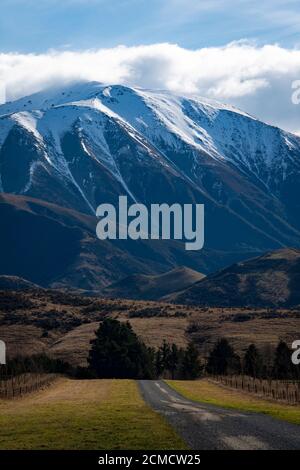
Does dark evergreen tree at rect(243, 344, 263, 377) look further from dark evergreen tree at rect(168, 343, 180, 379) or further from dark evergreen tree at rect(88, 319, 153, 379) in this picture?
dark evergreen tree at rect(168, 343, 180, 379)

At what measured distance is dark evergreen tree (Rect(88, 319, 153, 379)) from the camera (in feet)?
525

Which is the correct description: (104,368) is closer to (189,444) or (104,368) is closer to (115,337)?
(115,337)

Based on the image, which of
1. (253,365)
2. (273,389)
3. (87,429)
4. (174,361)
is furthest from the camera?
(174,361)

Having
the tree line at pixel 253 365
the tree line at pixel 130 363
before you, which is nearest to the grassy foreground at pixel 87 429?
the tree line at pixel 253 365

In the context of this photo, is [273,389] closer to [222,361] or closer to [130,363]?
[130,363]

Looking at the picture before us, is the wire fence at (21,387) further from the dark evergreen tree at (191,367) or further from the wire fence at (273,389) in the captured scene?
the dark evergreen tree at (191,367)

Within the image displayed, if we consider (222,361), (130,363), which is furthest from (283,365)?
(130,363)

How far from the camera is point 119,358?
161750 mm

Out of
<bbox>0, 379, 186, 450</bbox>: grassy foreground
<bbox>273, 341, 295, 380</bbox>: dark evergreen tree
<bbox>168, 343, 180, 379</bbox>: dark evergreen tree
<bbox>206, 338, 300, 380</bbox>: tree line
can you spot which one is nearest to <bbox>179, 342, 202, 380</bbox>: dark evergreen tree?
<bbox>206, 338, 300, 380</bbox>: tree line

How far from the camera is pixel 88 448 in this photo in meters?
37.5
